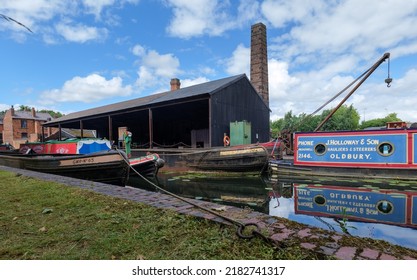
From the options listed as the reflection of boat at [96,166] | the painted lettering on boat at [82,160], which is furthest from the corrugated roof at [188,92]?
the painted lettering on boat at [82,160]

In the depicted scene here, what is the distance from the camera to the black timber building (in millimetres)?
16016

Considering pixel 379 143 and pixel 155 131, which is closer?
pixel 379 143

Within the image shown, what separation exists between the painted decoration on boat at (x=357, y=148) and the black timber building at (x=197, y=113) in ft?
17.5

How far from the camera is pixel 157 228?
3.12m

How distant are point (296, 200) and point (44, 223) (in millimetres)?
6393

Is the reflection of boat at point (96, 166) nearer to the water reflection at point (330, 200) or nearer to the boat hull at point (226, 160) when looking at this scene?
the water reflection at point (330, 200)

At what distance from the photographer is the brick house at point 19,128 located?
43500 mm

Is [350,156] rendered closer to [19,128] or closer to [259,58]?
[259,58]

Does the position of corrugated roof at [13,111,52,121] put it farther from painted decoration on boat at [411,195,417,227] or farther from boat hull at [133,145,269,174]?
painted decoration on boat at [411,195,417,227]

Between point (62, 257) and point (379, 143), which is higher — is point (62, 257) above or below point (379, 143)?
below

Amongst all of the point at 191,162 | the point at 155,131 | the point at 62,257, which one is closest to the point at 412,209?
the point at 62,257

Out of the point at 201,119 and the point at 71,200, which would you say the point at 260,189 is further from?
the point at 201,119

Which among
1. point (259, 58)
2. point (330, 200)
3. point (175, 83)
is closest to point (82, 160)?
point (330, 200)
